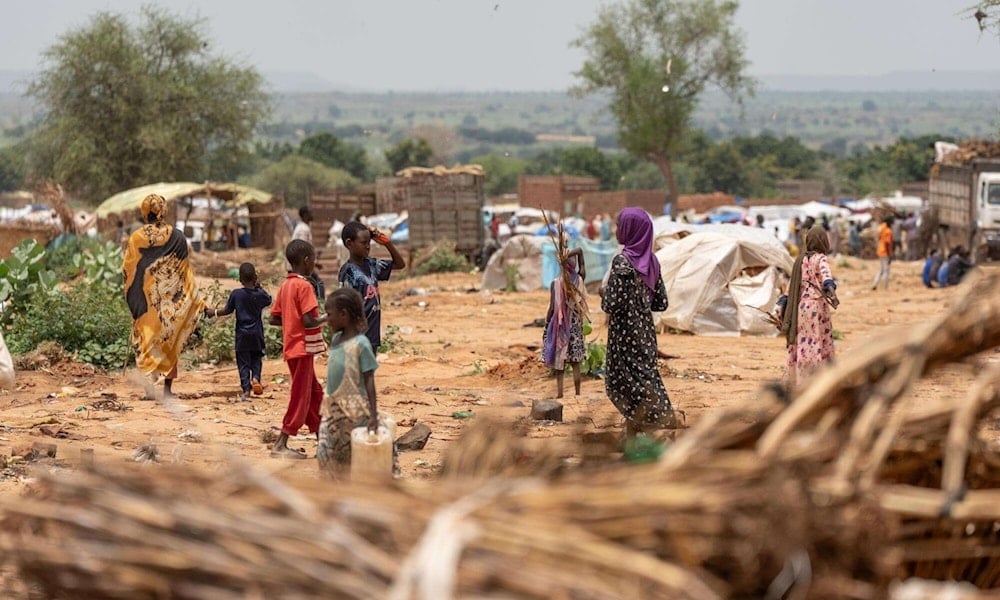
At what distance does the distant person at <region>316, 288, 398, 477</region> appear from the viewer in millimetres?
5758

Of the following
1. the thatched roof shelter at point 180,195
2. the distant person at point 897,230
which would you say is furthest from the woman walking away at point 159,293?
the distant person at point 897,230

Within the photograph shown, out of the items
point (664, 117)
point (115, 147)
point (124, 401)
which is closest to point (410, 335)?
point (124, 401)

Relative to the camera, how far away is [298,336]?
7621 millimetres

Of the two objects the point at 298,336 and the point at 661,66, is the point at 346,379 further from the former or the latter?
the point at 661,66

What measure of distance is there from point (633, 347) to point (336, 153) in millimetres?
78045

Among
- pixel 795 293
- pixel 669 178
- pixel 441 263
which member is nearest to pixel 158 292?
pixel 795 293

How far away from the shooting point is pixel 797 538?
259cm

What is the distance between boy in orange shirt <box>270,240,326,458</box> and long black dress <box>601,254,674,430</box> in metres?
1.79

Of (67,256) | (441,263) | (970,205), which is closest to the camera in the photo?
(67,256)

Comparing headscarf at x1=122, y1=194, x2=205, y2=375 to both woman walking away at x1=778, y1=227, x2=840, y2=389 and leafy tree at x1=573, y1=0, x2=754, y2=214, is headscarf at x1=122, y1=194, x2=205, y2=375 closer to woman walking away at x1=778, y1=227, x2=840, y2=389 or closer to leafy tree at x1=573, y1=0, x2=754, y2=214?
woman walking away at x1=778, y1=227, x2=840, y2=389

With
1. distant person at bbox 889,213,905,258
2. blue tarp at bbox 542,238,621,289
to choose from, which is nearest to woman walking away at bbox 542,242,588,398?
blue tarp at bbox 542,238,621,289

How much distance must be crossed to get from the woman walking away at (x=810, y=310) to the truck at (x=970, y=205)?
650 inches

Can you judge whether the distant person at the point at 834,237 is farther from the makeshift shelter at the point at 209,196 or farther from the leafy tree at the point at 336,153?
the leafy tree at the point at 336,153

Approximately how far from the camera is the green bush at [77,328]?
39.3 ft
